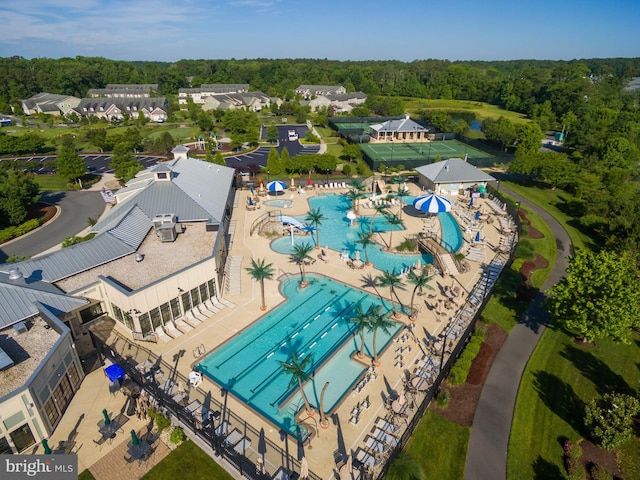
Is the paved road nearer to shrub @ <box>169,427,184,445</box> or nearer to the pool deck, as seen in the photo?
the pool deck

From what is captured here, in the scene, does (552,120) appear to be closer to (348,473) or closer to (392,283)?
(392,283)

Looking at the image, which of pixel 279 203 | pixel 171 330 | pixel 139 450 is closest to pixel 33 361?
pixel 139 450

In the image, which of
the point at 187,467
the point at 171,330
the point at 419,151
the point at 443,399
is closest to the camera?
the point at 187,467

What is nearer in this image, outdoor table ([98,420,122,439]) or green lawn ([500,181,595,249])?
outdoor table ([98,420,122,439])

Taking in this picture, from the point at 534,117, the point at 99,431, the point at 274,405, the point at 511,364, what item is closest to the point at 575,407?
the point at 511,364

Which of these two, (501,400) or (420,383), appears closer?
(501,400)

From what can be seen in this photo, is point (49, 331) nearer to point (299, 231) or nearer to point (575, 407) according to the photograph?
point (299, 231)

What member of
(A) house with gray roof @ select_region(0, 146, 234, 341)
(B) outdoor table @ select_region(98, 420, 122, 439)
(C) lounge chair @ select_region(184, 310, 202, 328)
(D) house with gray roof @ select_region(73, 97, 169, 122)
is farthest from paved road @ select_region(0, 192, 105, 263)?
(D) house with gray roof @ select_region(73, 97, 169, 122)
